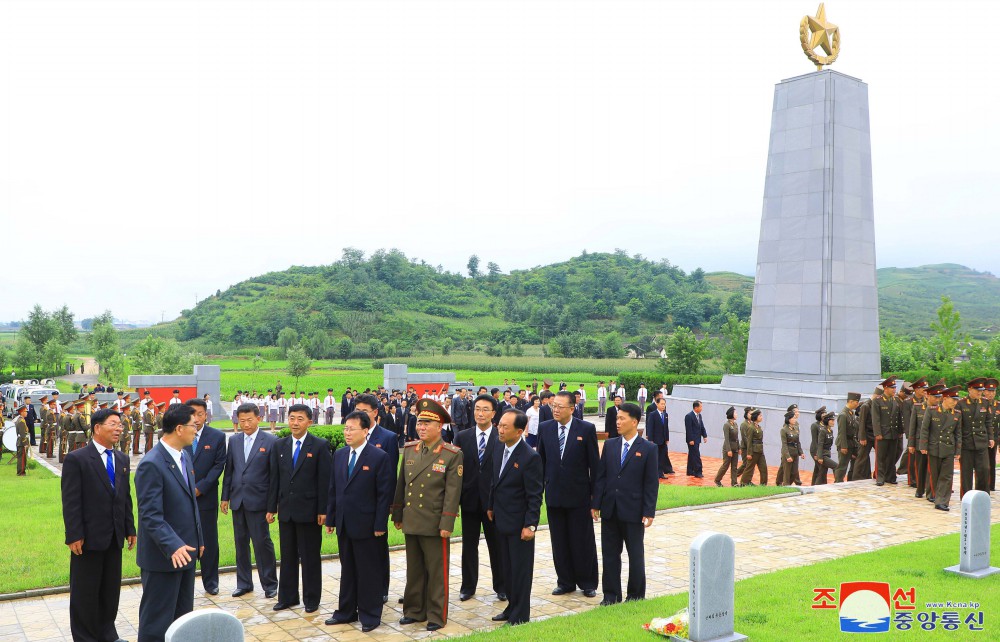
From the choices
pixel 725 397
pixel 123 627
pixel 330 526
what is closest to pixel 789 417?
pixel 725 397

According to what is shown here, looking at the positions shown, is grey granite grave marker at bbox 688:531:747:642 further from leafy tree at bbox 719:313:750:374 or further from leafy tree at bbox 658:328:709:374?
leafy tree at bbox 658:328:709:374

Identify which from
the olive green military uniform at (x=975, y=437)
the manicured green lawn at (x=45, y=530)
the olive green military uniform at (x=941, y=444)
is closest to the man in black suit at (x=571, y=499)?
the manicured green lawn at (x=45, y=530)

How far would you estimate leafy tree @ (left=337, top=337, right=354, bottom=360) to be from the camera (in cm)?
7331

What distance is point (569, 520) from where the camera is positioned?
6.55 meters

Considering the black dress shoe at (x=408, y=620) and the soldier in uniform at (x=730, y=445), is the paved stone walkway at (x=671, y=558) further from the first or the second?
the soldier in uniform at (x=730, y=445)

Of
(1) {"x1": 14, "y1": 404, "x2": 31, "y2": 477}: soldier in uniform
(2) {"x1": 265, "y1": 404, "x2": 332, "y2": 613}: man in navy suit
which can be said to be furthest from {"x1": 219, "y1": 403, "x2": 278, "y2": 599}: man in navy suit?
(1) {"x1": 14, "y1": 404, "x2": 31, "y2": 477}: soldier in uniform

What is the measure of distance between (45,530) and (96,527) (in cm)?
436

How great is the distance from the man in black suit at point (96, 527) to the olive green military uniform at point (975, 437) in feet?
34.5

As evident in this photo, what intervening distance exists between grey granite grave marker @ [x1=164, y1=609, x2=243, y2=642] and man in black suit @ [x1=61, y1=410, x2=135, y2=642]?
96.3 inches

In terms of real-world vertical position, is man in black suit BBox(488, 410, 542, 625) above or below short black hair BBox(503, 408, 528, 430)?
below

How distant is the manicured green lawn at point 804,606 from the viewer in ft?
16.9

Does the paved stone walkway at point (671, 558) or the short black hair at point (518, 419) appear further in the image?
the short black hair at point (518, 419)

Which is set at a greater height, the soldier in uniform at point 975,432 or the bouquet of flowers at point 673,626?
the soldier in uniform at point 975,432

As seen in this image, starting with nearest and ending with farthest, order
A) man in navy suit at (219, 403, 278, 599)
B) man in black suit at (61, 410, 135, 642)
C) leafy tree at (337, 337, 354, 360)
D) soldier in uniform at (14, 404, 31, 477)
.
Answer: man in black suit at (61, 410, 135, 642) < man in navy suit at (219, 403, 278, 599) < soldier in uniform at (14, 404, 31, 477) < leafy tree at (337, 337, 354, 360)
